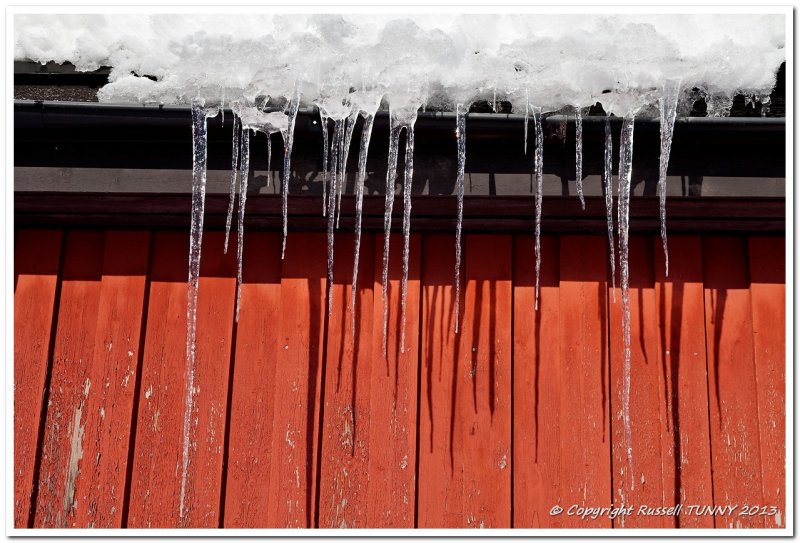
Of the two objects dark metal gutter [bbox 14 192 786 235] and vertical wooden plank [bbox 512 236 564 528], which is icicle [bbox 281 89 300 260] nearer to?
dark metal gutter [bbox 14 192 786 235]

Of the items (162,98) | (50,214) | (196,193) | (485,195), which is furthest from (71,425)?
(485,195)

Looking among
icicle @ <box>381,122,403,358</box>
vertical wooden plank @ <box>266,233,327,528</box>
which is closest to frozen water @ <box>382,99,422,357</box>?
icicle @ <box>381,122,403,358</box>

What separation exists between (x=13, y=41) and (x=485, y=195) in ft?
5.49

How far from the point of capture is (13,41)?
97.8 inches

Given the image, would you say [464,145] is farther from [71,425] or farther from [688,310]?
[71,425]

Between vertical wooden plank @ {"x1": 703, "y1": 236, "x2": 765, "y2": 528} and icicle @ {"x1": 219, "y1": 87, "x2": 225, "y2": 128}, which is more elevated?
icicle @ {"x1": 219, "y1": 87, "x2": 225, "y2": 128}

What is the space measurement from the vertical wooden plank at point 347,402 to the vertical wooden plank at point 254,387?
0.20 m

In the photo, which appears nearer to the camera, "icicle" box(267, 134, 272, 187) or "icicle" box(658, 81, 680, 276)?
"icicle" box(658, 81, 680, 276)

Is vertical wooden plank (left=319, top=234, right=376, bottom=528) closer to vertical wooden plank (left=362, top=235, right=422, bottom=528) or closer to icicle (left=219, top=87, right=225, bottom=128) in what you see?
vertical wooden plank (left=362, top=235, right=422, bottom=528)

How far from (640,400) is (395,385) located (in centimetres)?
86

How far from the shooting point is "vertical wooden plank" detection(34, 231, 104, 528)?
250 cm

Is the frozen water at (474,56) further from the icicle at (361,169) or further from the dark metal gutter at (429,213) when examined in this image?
the dark metal gutter at (429,213)

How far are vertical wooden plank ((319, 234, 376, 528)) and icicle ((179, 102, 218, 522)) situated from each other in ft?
1.54

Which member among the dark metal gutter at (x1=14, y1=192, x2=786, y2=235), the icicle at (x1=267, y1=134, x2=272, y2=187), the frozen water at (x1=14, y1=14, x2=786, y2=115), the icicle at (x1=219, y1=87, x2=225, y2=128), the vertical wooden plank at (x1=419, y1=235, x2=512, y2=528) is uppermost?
the frozen water at (x1=14, y1=14, x2=786, y2=115)
